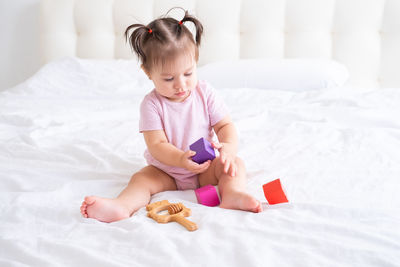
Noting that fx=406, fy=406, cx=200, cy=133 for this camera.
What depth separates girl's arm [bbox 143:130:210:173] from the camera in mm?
971

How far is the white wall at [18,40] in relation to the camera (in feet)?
9.14

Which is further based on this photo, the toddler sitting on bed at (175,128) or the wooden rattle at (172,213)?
the toddler sitting on bed at (175,128)

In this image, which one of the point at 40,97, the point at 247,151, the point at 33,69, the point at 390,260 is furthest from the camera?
the point at 33,69

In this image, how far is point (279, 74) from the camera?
6.86 ft

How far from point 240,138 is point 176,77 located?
43 centimetres

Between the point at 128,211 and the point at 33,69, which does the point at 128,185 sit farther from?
the point at 33,69

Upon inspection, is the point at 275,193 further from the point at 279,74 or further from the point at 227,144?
the point at 279,74

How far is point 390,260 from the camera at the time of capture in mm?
624

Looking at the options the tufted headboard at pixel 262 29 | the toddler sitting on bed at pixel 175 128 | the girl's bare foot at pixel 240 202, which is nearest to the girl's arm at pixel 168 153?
the toddler sitting on bed at pixel 175 128

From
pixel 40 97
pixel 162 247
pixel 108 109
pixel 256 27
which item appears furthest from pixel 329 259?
pixel 256 27

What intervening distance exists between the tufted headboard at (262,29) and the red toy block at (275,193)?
1642 mm

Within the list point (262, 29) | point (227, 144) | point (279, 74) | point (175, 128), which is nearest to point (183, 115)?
point (175, 128)

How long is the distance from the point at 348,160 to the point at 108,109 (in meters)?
1.09

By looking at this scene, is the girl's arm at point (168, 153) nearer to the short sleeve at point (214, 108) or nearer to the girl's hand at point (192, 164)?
the girl's hand at point (192, 164)
